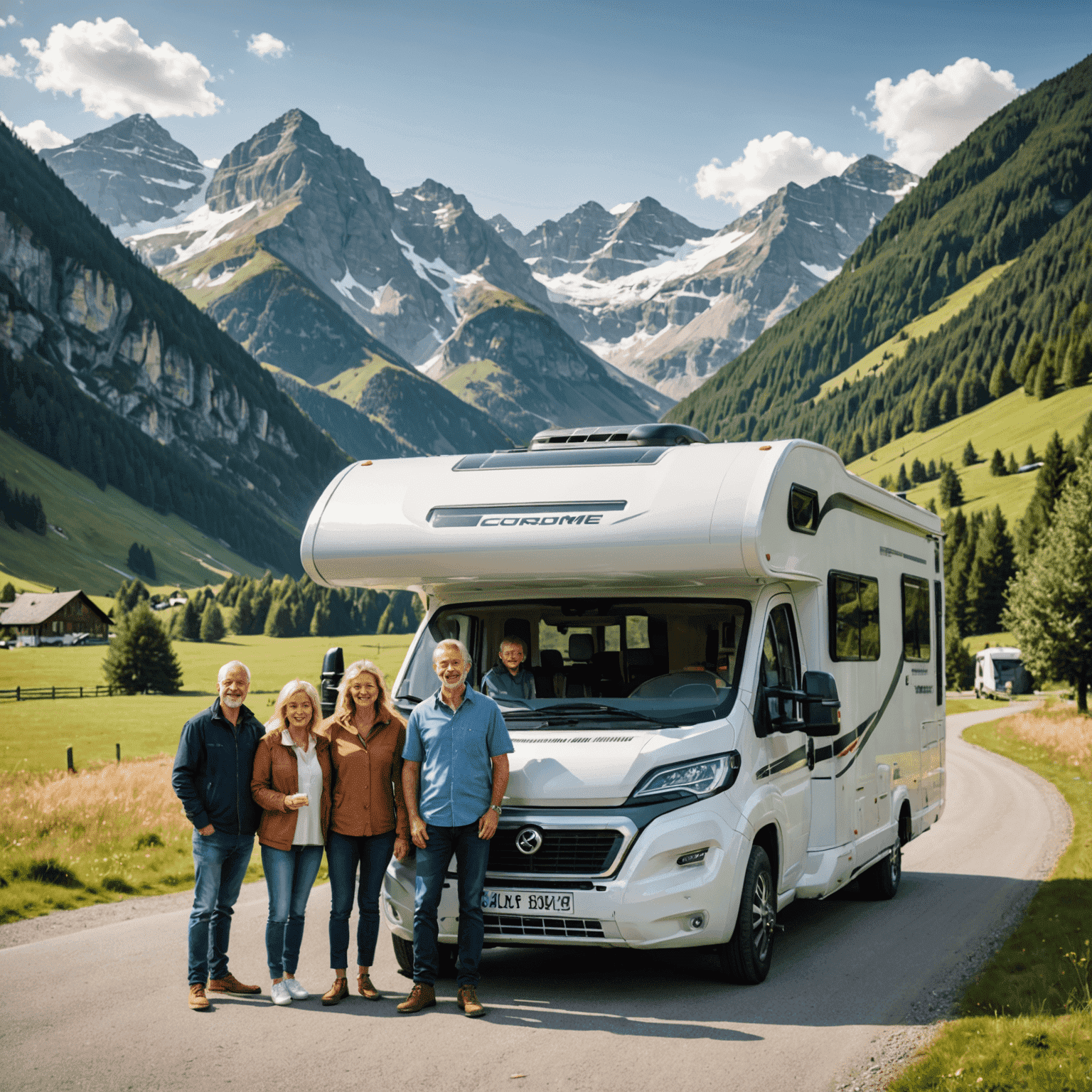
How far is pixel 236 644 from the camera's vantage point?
139 metres

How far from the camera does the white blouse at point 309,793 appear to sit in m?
7.63

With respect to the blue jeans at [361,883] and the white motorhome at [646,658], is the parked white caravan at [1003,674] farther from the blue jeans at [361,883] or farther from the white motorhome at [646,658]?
the blue jeans at [361,883]

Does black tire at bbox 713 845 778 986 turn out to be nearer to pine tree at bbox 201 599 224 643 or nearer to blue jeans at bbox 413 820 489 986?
blue jeans at bbox 413 820 489 986

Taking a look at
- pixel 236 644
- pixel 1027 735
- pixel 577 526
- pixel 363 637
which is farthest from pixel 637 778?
pixel 363 637

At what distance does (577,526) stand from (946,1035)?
154 inches

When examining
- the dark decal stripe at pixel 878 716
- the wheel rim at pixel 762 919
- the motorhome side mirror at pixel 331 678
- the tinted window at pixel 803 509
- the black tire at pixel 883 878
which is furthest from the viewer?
the black tire at pixel 883 878

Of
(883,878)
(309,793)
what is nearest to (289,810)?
(309,793)

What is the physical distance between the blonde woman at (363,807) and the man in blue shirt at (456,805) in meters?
0.22

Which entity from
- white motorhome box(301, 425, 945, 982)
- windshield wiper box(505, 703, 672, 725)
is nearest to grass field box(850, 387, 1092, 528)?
white motorhome box(301, 425, 945, 982)

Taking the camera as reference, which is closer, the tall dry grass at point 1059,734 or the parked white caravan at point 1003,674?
the tall dry grass at point 1059,734

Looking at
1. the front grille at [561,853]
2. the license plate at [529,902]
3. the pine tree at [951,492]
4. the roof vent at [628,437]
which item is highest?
the pine tree at [951,492]

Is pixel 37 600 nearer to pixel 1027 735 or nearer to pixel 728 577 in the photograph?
pixel 1027 735

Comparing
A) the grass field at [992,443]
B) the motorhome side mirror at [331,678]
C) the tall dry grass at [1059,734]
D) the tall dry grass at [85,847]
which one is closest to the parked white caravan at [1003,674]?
the tall dry grass at [1059,734]

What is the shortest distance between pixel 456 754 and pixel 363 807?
74cm
